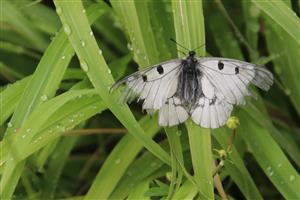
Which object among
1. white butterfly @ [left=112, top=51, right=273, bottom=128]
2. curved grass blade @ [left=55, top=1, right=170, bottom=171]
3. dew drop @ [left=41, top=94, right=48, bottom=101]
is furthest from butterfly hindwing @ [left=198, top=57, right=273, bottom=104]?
dew drop @ [left=41, top=94, right=48, bottom=101]

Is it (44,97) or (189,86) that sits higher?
(44,97)

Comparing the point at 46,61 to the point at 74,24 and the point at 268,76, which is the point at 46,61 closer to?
the point at 74,24

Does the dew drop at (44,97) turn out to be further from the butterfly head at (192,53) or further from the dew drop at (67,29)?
the butterfly head at (192,53)

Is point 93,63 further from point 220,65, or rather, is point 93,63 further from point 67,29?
point 220,65

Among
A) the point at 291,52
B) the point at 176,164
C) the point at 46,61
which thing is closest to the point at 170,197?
the point at 176,164

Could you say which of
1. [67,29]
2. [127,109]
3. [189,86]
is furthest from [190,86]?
[67,29]

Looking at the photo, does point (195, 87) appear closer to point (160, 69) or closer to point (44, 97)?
point (160, 69)

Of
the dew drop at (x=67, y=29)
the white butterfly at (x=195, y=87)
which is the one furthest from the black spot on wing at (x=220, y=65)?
the dew drop at (x=67, y=29)
